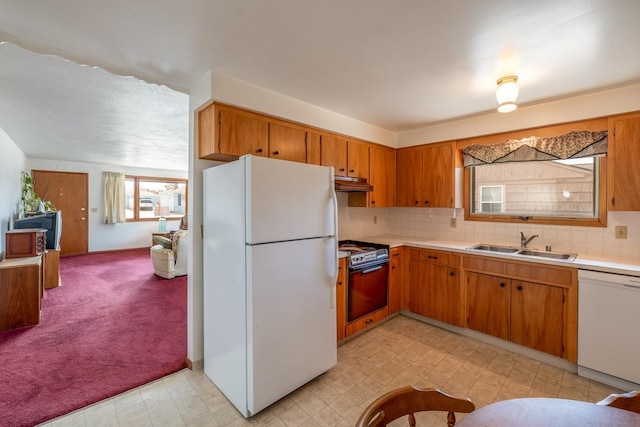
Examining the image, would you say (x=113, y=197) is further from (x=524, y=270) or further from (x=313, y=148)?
(x=524, y=270)

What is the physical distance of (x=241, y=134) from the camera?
7.55ft

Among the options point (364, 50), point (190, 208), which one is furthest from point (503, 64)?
point (190, 208)

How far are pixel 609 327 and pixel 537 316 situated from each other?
46cm

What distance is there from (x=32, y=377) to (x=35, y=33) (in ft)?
8.33

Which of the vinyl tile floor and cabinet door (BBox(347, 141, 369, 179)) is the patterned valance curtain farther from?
the vinyl tile floor

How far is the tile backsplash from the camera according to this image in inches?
100

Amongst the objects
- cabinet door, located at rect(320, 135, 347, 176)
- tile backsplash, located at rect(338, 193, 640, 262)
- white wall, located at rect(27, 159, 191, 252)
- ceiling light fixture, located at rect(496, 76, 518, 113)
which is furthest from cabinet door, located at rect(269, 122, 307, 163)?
white wall, located at rect(27, 159, 191, 252)

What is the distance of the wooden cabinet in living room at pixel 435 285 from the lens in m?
3.03

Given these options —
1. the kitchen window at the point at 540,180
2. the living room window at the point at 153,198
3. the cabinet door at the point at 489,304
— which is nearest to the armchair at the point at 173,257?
the living room window at the point at 153,198

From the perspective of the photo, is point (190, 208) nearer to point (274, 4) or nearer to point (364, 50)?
point (274, 4)

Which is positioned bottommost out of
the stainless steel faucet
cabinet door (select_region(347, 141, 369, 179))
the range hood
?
the stainless steel faucet

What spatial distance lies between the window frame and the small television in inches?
243

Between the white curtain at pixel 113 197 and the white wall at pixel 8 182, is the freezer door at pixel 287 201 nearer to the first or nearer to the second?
the white wall at pixel 8 182

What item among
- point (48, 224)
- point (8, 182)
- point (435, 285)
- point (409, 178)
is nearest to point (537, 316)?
point (435, 285)
